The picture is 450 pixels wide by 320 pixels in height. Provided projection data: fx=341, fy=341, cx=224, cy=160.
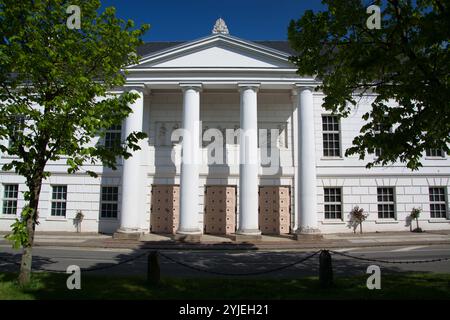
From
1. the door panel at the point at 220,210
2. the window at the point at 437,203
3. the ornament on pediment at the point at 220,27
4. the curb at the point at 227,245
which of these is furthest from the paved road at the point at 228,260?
the ornament on pediment at the point at 220,27

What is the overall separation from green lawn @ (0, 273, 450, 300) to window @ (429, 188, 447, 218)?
1388cm

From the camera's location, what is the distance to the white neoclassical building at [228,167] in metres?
19.8

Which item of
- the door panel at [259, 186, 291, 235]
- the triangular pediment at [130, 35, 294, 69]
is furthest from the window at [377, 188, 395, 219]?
the triangular pediment at [130, 35, 294, 69]

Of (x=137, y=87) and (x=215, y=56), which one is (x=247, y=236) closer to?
(x=215, y=56)

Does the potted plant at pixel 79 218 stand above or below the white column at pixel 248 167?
below

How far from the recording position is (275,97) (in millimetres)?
21922

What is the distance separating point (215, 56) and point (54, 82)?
42.5 ft

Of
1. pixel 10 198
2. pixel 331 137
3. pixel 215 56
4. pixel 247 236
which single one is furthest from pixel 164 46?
pixel 247 236

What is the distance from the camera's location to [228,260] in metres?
13.6

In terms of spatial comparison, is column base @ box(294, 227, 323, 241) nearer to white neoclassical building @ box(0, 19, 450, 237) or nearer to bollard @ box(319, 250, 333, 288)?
white neoclassical building @ box(0, 19, 450, 237)

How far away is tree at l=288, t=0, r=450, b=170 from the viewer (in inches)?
277

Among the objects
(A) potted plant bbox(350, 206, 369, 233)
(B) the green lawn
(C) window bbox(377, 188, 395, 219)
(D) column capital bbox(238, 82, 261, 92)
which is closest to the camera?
(B) the green lawn

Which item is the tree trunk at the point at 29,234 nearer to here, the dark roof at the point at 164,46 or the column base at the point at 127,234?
the column base at the point at 127,234

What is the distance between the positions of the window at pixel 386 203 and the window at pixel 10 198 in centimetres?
2360
